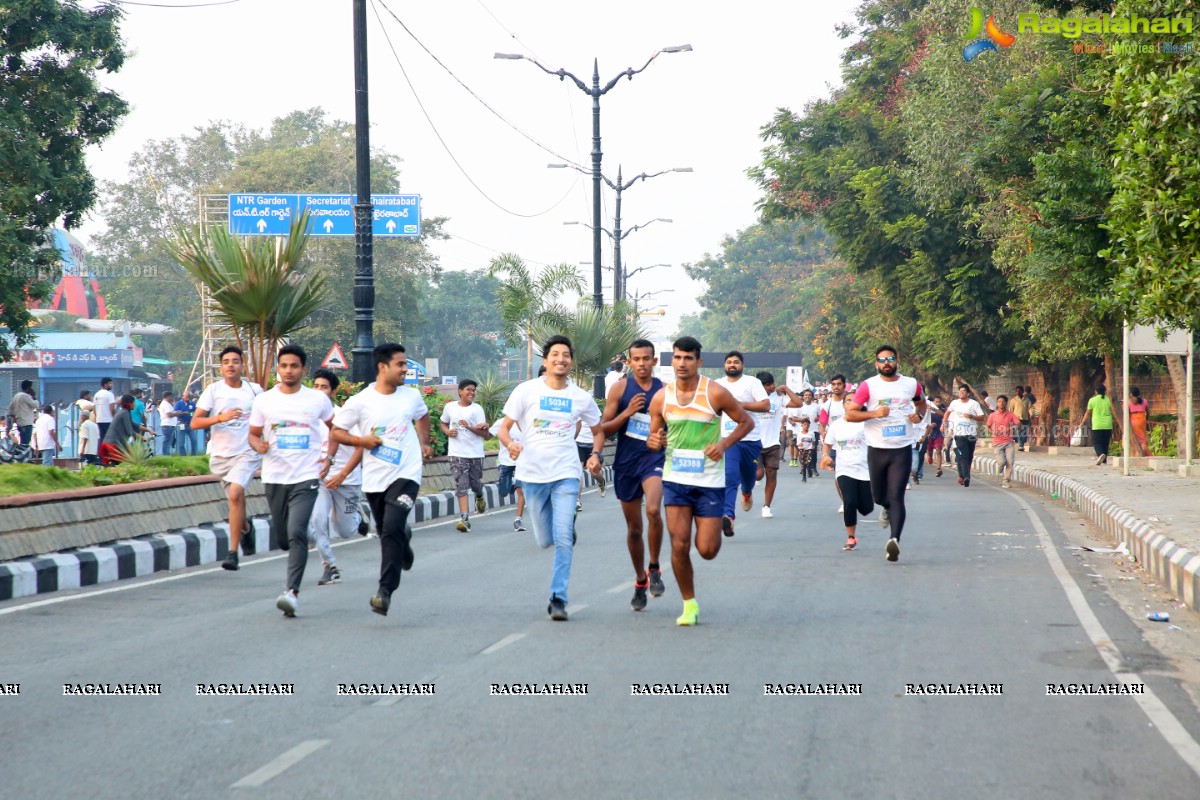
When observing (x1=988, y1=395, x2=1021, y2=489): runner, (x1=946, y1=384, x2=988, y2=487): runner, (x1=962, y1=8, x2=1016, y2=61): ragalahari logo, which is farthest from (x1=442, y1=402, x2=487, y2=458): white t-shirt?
(x1=962, y1=8, x2=1016, y2=61): ragalahari logo

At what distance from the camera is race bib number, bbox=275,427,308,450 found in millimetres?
10125

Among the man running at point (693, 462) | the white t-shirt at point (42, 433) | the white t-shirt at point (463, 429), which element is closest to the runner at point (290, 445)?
the man running at point (693, 462)

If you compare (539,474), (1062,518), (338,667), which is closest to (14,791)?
(338,667)

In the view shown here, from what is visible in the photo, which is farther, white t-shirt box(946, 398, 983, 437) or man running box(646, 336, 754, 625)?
white t-shirt box(946, 398, 983, 437)

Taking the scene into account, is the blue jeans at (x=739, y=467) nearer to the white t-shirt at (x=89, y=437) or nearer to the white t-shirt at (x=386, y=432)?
the white t-shirt at (x=386, y=432)

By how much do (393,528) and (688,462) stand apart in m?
2.01

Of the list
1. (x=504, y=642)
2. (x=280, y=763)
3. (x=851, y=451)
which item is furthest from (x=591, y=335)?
(x=280, y=763)

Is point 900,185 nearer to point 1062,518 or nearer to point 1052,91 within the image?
point 1052,91

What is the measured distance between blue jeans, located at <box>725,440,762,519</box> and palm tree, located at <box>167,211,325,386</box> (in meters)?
5.73

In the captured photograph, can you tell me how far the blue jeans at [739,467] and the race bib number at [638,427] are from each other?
242 centimetres

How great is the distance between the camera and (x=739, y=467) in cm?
1427

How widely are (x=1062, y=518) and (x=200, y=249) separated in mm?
11753

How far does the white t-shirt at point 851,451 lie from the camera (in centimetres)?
1416

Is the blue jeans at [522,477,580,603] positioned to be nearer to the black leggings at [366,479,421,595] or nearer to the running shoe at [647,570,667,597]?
the black leggings at [366,479,421,595]
